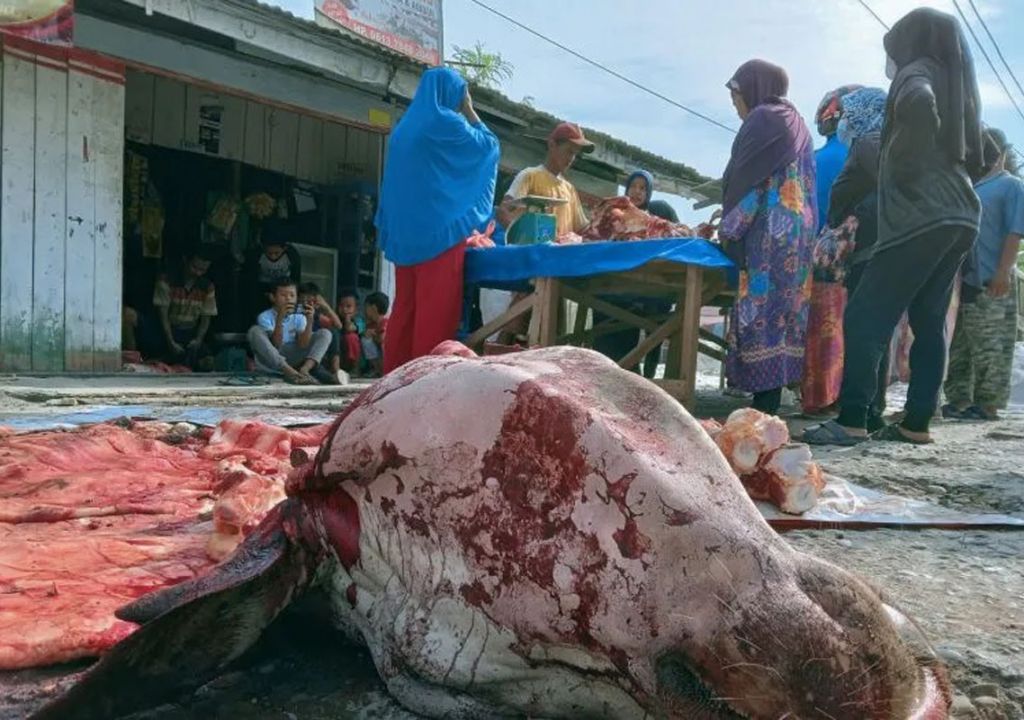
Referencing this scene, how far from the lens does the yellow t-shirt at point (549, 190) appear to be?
6.48 meters

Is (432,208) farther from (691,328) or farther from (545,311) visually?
(691,328)

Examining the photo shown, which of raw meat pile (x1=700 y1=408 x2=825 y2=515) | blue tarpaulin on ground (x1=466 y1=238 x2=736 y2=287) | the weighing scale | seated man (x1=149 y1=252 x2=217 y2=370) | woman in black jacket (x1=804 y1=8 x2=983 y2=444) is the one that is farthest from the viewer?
seated man (x1=149 y1=252 x2=217 y2=370)

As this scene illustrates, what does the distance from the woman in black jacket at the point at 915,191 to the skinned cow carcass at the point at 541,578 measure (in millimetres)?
3344

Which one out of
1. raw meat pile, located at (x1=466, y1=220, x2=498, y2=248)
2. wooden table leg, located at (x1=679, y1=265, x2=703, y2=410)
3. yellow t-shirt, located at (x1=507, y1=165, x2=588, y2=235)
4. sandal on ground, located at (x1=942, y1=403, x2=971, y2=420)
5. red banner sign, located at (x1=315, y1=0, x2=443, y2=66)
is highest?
red banner sign, located at (x1=315, y1=0, x2=443, y2=66)

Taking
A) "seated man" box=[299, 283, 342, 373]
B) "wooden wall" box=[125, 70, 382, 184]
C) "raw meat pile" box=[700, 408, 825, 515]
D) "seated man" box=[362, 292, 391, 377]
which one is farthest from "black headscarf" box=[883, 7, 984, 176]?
"wooden wall" box=[125, 70, 382, 184]

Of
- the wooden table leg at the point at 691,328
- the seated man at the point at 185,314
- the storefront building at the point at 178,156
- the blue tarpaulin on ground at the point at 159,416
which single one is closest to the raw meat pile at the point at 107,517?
the blue tarpaulin on ground at the point at 159,416

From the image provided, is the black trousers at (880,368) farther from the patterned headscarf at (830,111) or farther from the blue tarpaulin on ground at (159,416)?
the blue tarpaulin on ground at (159,416)

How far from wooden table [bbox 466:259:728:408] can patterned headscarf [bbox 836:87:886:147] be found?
1.26m

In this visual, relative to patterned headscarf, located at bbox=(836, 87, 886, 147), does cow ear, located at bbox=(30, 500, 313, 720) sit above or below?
below

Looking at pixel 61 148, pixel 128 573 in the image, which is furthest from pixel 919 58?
pixel 61 148

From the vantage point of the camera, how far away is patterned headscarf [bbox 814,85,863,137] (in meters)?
5.84

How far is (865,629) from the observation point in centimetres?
99

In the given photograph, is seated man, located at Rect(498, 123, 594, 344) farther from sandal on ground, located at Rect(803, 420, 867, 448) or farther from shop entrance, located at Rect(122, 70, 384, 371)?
shop entrance, located at Rect(122, 70, 384, 371)

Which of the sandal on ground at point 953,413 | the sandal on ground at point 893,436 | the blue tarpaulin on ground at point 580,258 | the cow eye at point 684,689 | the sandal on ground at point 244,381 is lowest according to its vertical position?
the sandal on ground at point 244,381
